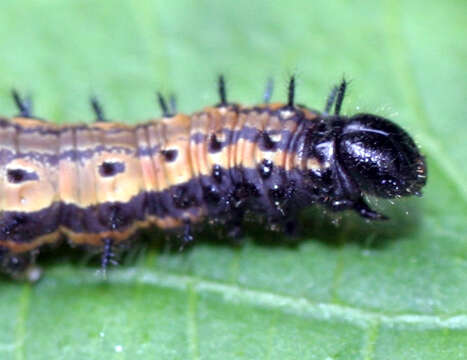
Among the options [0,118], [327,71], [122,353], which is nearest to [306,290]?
[122,353]

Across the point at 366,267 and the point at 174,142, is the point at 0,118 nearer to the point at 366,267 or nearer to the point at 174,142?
the point at 174,142

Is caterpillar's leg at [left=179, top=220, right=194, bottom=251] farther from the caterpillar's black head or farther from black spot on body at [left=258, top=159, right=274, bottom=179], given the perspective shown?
the caterpillar's black head

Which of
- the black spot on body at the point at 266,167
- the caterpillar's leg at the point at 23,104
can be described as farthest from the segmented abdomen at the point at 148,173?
the caterpillar's leg at the point at 23,104

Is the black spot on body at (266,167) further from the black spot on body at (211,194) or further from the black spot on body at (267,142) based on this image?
the black spot on body at (211,194)

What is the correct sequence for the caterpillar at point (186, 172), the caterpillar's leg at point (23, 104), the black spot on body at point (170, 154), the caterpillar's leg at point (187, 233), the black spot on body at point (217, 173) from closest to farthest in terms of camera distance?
1. the caterpillar at point (186, 172)
2. the black spot on body at point (217, 173)
3. the black spot on body at point (170, 154)
4. the caterpillar's leg at point (187, 233)
5. the caterpillar's leg at point (23, 104)

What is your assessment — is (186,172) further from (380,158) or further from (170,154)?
(380,158)

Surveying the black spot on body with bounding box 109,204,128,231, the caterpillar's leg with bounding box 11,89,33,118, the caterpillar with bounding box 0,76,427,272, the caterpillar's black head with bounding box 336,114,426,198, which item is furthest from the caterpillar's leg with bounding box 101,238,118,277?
the caterpillar's black head with bounding box 336,114,426,198

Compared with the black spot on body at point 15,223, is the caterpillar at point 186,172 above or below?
above

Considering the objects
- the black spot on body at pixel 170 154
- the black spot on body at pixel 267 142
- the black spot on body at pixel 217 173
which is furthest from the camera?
the black spot on body at pixel 170 154

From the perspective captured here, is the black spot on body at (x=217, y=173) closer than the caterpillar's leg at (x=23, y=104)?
Yes
